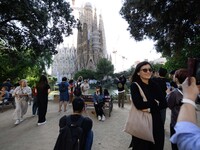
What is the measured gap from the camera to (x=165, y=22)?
39.6 ft

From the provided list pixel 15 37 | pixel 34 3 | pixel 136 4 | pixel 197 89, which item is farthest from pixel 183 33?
pixel 197 89

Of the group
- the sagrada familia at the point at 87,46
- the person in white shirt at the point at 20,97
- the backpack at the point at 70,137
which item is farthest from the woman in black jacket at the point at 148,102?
the sagrada familia at the point at 87,46

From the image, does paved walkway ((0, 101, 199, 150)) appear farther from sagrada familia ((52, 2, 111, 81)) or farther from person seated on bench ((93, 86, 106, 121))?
sagrada familia ((52, 2, 111, 81))

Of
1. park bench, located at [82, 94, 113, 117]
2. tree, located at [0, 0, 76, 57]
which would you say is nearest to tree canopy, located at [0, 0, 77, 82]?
tree, located at [0, 0, 76, 57]

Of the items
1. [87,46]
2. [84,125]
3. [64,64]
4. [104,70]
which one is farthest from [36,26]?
[64,64]

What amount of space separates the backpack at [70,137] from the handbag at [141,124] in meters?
0.68

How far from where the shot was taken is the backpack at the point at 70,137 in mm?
2943

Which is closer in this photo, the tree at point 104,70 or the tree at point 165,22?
Answer: the tree at point 165,22

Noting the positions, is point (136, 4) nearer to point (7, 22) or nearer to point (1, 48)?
point (7, 22)

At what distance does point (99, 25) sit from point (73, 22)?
3207 inches

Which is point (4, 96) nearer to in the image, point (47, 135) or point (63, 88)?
point (63, 88)

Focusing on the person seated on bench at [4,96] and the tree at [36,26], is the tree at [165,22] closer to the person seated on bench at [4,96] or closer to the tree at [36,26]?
Result: the tree at [36,26]

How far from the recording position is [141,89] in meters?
3.15

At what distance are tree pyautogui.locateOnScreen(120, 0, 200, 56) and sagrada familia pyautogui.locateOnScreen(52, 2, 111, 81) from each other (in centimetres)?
7464
